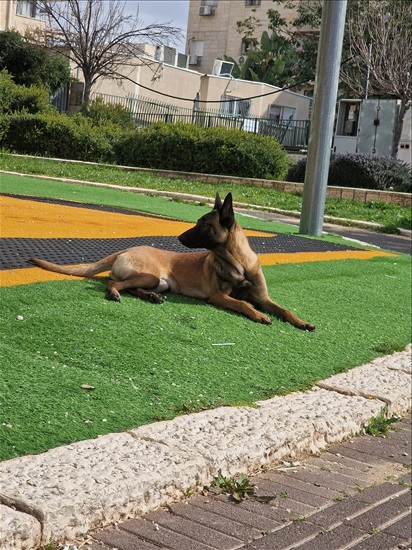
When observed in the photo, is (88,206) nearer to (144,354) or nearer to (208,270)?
(208,270)

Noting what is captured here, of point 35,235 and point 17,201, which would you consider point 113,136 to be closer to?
point 17,201

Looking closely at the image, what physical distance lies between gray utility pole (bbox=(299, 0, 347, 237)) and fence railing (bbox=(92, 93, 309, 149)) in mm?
19013

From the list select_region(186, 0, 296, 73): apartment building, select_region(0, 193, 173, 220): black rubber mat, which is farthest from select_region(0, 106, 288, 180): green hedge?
select_region(186, 0, 296, 73): apartment building

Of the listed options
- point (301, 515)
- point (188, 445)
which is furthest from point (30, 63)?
point (301, 515)

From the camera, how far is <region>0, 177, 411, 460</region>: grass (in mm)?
3953

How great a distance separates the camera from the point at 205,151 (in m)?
26.0

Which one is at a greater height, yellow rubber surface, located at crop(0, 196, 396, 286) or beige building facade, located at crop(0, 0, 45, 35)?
beige building facade, located at crop(0, 0, 45, 35)

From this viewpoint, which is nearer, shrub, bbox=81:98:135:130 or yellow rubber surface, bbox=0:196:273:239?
yellow rubber surface, bbox=0:196:273:239

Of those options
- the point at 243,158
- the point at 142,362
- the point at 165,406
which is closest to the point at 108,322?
the point at 142,362

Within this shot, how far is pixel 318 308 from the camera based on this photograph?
23.4 ft

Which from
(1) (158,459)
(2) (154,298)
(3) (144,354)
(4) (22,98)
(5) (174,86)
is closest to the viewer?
(1) (158,459)

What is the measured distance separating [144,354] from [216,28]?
6145 cm

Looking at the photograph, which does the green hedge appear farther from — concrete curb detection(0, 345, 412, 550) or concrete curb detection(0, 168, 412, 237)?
concrete curb detection(0, 345, 412, 550)

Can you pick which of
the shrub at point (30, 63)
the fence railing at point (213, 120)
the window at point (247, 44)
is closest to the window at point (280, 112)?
the fence railing at point (213, 120)
